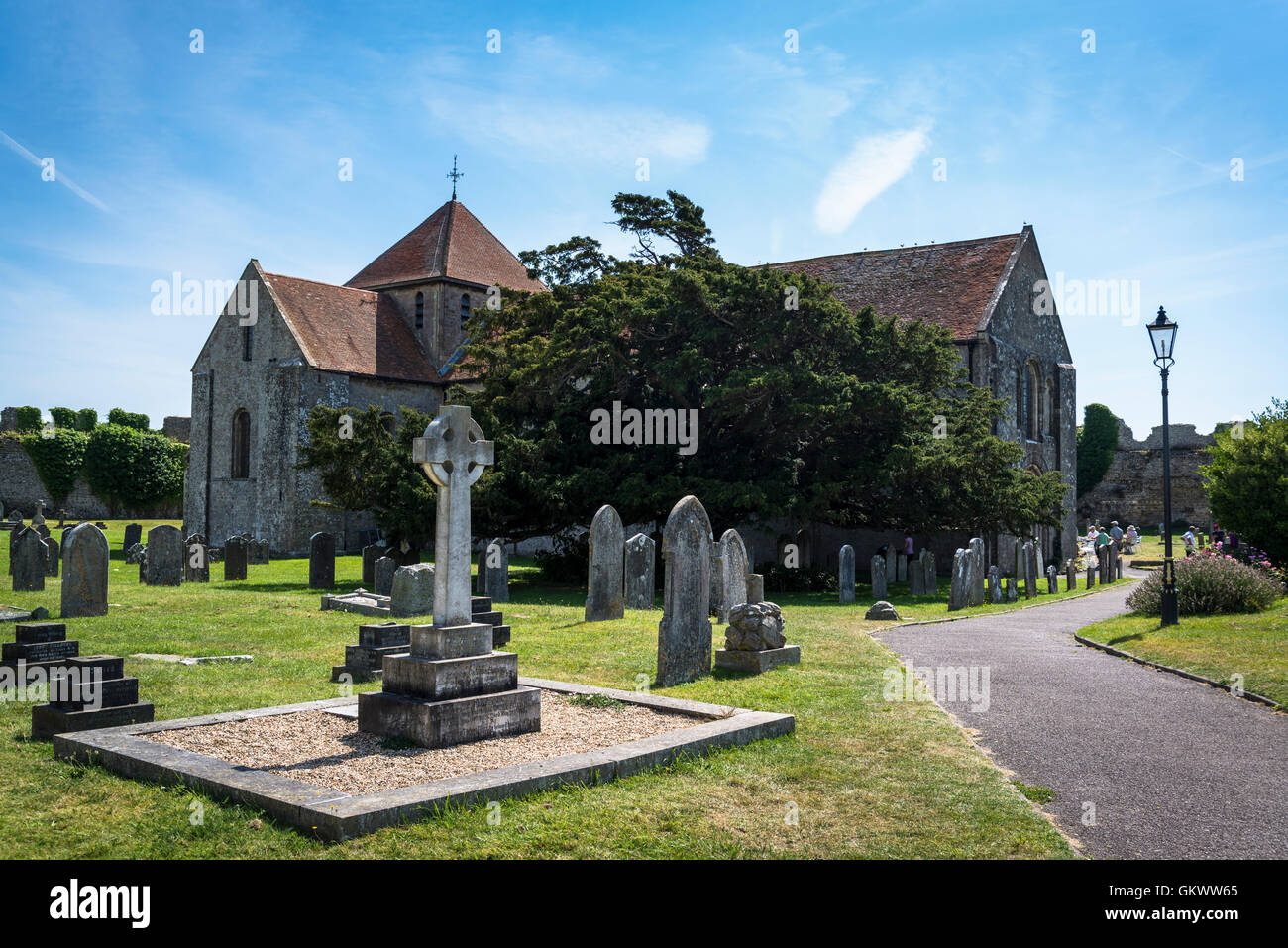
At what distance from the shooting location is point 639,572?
53.2 ft

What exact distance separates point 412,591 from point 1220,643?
10.5m

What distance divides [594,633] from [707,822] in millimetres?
7737

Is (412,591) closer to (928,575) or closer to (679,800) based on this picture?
(679,800)

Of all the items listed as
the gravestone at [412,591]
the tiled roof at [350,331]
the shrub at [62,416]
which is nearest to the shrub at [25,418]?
the shrub at [62,416]

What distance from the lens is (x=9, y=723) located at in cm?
710

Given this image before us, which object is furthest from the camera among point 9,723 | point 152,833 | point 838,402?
point 838,402

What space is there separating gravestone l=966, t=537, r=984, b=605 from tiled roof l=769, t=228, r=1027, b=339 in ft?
32.3

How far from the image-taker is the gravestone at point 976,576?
62.7 feet

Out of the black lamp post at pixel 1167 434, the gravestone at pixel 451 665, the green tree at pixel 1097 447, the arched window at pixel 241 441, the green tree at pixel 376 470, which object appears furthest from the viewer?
the green tree at pixel 1097 447

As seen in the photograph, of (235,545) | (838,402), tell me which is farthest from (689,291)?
(235,545)

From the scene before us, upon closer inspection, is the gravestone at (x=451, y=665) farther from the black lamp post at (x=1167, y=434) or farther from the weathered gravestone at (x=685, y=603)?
the black lamp post at (x=1167, y=434)

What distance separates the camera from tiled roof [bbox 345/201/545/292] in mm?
38219

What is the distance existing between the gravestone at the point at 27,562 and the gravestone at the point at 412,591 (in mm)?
8270
